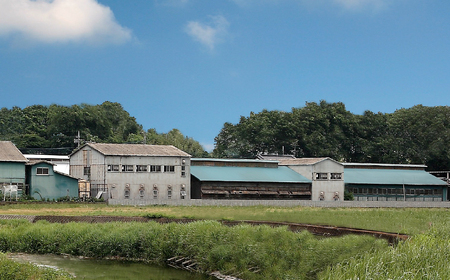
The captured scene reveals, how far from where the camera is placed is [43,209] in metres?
51.6

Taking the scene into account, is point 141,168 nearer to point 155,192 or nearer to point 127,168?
point 127,168

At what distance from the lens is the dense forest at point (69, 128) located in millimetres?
111875

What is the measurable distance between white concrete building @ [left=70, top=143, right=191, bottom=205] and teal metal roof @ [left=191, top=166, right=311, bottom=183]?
308cm

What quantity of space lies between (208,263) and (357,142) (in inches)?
3405

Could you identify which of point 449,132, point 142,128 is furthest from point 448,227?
point 142,128

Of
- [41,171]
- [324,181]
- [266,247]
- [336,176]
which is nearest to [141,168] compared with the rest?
[41,171]

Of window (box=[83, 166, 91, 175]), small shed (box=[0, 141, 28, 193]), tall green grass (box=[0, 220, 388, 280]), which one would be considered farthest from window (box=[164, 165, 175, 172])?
tall green grass (box=[0, 220, 388, 280])

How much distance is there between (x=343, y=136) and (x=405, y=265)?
92.3 m

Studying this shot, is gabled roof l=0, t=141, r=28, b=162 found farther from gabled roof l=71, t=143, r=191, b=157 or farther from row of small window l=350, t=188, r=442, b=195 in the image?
row of small window l=350, t=188, r=442, b=195

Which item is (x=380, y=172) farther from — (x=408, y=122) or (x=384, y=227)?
(x=384, y=227)

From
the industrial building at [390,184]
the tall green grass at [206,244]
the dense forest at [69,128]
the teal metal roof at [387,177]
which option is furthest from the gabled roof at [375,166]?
the tall green grass at [206,244]

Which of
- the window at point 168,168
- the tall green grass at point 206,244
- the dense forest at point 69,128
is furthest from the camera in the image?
the dense forest at point 69,128

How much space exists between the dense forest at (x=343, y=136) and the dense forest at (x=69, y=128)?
17444 millimetres

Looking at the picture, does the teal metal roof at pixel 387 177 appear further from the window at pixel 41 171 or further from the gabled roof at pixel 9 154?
the gabled roof at pixel 9 154
